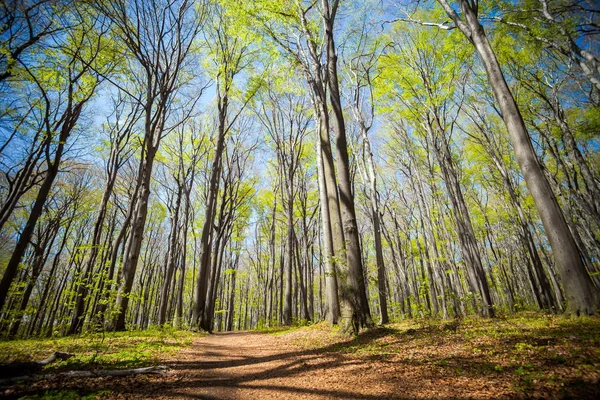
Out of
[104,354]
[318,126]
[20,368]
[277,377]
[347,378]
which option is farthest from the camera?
[318,126]

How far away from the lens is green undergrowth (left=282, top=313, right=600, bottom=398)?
7.34 feet

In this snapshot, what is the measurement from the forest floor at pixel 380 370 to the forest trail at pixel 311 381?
10 millimetres

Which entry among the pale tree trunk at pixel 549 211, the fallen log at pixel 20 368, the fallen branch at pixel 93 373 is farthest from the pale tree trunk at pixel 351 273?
the fallen log at pixel 20 368

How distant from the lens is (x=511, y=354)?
310cm

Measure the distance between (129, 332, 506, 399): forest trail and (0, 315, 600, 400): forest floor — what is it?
0.03ft

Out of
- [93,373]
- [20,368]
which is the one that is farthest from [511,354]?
[20,368]

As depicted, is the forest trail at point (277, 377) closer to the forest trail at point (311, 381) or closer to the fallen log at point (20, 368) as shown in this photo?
the forest trail at point (311, 381)

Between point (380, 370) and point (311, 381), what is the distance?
958 mm

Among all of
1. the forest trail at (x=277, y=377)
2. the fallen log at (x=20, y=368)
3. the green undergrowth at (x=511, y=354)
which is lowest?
the forest trail at (x=277, y=377)

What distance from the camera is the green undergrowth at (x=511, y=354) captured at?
2.24m

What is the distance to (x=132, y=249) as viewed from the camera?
8.31m

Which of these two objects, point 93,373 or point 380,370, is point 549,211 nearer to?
point 380,370

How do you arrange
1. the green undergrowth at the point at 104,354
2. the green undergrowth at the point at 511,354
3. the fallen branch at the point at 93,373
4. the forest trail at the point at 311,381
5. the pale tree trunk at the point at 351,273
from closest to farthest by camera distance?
the green undergrowth at the point at 511,354, the forest trail at the point at 311,381, the fallen branch at the point at 93,373, the green undergrowth at the point at 104,354, the pale tree trunk at the point at 351,273

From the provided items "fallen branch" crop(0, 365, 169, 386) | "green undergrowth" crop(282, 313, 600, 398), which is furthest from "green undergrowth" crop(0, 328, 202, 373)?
"green undergrowth" crop(282, 313, 600, 398)
